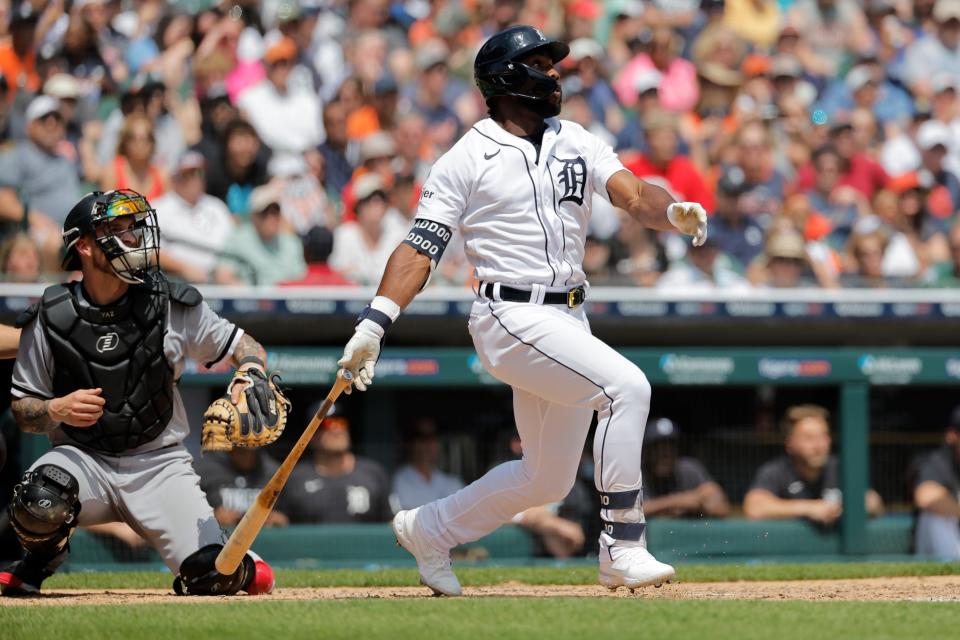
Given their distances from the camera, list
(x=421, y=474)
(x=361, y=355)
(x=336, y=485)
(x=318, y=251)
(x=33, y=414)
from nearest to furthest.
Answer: (x=361, y=355) → (x=33, y=414) → (x=336, y=485) → (x=421, y=474) → (x=318, y=251)

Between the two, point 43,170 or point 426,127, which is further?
point 426,127

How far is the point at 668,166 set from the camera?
34.9 ft

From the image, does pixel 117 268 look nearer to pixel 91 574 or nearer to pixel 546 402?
pixel 546 402

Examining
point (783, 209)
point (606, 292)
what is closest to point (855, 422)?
point (606, 292)

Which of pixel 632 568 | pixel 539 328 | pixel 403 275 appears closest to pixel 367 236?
pixel 403 275

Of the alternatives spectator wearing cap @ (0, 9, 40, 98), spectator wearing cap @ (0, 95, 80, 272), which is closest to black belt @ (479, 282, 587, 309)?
spectator wearing cap @ (0, 95, 80, 272)

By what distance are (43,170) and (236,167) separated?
1271 millimetres

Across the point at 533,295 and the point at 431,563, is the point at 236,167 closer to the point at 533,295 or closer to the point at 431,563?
the point at 431,563

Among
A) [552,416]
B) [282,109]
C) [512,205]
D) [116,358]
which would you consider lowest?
[552,416]

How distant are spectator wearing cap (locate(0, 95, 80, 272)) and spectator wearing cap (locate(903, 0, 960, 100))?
754 centimetres

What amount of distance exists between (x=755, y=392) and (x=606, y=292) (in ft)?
3.27

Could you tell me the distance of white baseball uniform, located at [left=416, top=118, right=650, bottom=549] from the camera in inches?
194

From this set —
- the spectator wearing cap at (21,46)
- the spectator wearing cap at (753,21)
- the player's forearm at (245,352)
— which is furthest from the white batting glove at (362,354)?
the spectator wearing cap at (753,21)

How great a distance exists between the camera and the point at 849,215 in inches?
431
